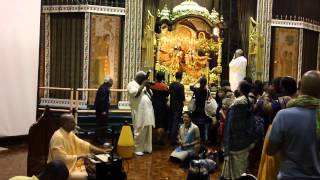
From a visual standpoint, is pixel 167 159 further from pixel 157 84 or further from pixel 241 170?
pixel 241 170

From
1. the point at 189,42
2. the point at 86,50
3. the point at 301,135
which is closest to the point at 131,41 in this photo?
the point at 86,50

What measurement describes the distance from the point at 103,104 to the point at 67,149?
437 centimetres

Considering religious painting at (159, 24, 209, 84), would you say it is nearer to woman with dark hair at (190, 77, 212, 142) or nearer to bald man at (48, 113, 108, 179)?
woman with dark hair at (190, 77, 212, 142)

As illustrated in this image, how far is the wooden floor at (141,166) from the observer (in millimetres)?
6664

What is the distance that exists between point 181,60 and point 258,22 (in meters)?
2.36

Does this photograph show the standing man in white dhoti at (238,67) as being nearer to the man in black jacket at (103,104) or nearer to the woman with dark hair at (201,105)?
the woman with dark hair at (201,105)

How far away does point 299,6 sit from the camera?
13641 mm

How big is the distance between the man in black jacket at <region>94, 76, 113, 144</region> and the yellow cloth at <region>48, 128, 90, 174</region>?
4009mm

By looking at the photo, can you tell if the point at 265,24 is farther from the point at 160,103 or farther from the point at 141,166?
the point at 141,166

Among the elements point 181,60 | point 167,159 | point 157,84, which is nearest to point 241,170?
point 167,159

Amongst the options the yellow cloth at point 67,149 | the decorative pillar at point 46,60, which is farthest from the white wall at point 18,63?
the yellow cloth at point 67,149

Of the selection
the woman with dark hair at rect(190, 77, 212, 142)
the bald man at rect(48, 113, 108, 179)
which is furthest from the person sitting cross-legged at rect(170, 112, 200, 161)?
the bald man at rect(48, 113, 108, 179)

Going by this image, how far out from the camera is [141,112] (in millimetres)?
→ 8281

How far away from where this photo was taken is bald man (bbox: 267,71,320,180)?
3.08m
